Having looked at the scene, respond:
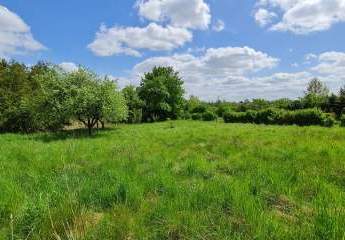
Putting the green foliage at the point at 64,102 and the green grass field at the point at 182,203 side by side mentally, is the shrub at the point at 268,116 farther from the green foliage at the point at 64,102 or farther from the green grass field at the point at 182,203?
Answer: the green grass field at the point at 182,203

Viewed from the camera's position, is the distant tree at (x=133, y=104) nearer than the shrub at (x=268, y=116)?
No

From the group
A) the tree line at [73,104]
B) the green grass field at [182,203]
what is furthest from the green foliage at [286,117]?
the green grass field at [182,203]

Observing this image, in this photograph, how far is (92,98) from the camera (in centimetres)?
2405

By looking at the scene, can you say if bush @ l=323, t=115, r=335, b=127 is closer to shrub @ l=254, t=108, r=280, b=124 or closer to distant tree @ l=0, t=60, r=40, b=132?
shrub @ l=254, t=108, r=280, b=124

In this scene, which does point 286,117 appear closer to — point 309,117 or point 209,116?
point 309,117

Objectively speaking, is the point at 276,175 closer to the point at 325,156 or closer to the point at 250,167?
the point at 250,167

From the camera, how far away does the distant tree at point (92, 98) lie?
24000mm

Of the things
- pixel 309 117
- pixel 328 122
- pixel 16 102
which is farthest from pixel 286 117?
pixel 16 102

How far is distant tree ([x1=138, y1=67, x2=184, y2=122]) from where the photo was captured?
173 ft

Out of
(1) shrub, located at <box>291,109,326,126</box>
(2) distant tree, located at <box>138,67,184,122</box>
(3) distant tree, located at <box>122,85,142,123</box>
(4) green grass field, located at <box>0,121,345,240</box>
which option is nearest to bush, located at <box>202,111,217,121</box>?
(2) distant tree, located at <box>138,67,184,122</box>

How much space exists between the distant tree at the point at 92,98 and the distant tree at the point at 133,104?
21.9m

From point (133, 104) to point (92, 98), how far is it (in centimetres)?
2659

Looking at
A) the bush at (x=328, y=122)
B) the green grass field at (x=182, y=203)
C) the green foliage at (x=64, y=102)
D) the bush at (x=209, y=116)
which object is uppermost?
the green foliage at (x=64, y=102)

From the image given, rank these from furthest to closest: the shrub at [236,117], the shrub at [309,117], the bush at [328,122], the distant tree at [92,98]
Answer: the shrub at [236,117], the shrub at [309,117], the bush at [328,122], the distant tree at [92,98]
